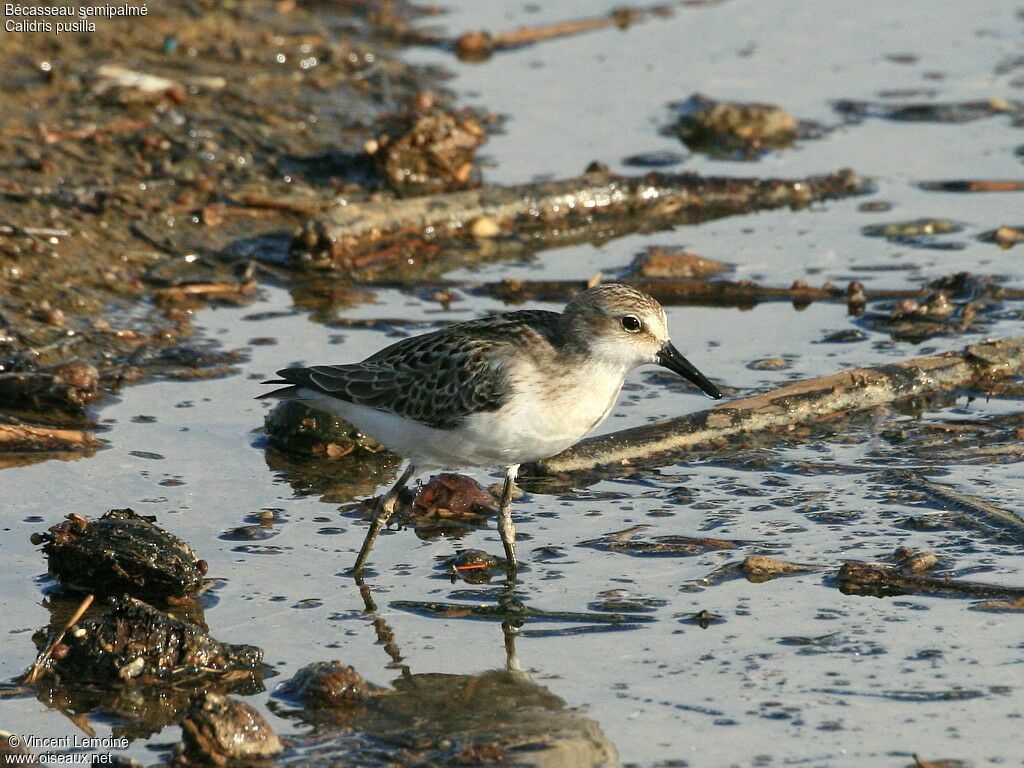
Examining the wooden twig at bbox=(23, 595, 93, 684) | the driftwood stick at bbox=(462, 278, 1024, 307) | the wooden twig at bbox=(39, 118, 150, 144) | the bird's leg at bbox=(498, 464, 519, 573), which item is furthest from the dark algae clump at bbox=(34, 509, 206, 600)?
the wooden twig at bbox=(39, 118, 150, 144)

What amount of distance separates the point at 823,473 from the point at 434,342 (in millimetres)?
2039

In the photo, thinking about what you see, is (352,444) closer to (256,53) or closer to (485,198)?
(485,198)

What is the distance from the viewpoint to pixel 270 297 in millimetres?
10633

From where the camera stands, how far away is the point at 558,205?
39.1ft

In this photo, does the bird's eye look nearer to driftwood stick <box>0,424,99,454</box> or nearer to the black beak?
the black beak

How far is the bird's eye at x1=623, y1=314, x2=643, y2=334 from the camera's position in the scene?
7.57 meters

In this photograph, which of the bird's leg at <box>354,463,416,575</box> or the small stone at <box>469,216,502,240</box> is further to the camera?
the small stone at <box>469,216,502,240</box>

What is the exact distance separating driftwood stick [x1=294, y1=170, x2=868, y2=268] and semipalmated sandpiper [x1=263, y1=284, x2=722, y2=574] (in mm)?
3298

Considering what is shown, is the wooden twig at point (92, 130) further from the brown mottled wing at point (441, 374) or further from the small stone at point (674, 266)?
the brown mottled wing at point (441, 374)

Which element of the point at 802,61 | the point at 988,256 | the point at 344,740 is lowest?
the point at 344,740

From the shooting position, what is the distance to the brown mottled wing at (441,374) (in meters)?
7.37

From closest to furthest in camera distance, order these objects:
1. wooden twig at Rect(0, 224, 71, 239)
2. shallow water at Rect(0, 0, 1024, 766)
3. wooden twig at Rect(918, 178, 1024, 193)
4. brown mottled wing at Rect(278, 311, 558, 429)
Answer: shallow water at Rect(0, 0, 1024, 766) → brown mottled wing at Rect(278, 311, 558, 429) → wooden twig at Rect(0, 224, 71, 239) → wooden twig at Rect(918, 178, 1024, 193)

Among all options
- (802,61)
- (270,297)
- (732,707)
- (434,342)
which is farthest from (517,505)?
(802,61)

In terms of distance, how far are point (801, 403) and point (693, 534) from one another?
4.87 feet
